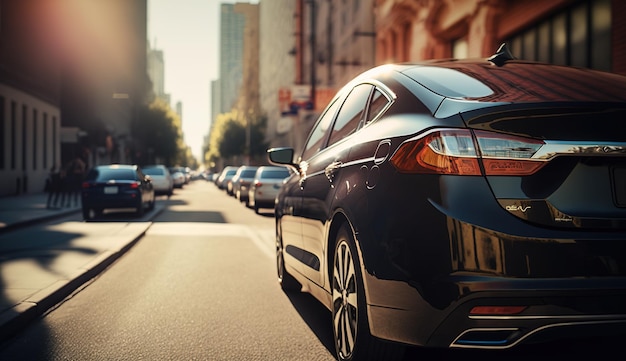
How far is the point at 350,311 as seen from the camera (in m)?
3.86

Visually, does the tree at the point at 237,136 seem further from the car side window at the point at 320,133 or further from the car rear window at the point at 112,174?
the car side window at the point at 320,133

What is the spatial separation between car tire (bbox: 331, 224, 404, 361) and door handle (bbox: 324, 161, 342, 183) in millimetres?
437

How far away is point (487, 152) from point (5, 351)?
136 inches

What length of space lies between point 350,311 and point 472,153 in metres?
1.30

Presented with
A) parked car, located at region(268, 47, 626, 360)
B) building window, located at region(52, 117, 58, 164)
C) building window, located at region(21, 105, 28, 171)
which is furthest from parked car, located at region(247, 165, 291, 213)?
building window, located at region(52, 117, 58, 164)

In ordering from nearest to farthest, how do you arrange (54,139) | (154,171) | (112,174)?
1. (112,174)
2. (154,171)
3. (54,139)

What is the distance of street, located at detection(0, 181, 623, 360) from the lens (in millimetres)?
4434

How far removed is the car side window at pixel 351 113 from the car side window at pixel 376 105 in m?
0.14

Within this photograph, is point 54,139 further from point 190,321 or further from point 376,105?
point 376,105

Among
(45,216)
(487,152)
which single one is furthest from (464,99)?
(45,216)

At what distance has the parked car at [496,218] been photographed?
2.85 m

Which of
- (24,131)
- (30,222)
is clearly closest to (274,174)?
(30,222)

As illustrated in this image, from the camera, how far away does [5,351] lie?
15.1ft

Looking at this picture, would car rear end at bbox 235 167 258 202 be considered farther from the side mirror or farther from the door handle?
the door handle
